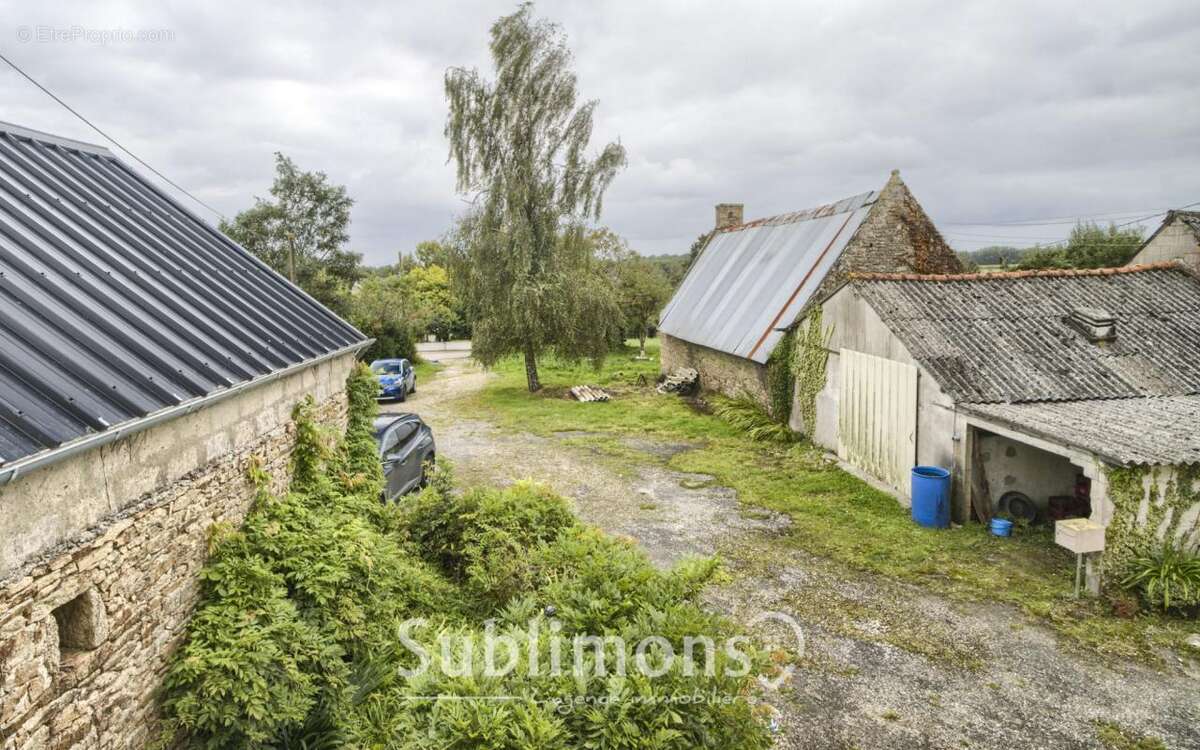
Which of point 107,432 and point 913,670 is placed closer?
point 107,432

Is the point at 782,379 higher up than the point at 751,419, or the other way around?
the point at 782,379

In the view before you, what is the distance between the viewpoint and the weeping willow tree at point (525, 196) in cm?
2302

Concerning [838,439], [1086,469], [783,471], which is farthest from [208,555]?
[838,439]

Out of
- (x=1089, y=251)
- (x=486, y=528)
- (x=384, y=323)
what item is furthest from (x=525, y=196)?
(x=1089, y=251)

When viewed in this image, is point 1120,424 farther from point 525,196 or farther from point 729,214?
point 729,214

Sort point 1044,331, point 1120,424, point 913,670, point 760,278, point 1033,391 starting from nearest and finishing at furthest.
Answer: point 913,670, point 1120,424, point 1033,391, point 1044,331, point 760,278

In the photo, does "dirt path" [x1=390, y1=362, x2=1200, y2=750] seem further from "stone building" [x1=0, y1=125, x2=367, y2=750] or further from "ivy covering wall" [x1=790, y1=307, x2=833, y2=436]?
"ivy covering wall" [x1=790, y1=307, x2=833, y2=436]

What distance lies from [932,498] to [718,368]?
12.4 meters

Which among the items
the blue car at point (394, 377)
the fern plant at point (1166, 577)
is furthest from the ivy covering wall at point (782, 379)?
the blue car at point (394, 377)

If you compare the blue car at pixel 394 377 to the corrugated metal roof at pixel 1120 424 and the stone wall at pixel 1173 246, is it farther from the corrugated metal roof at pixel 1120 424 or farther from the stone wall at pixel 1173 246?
the stone wall at pixel 1173 246

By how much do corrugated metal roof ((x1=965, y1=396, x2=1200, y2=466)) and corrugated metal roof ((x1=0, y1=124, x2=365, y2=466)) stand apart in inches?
371

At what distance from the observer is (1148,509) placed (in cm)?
839

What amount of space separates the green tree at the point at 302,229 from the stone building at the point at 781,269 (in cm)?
1835

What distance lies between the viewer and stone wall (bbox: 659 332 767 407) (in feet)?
64.2
